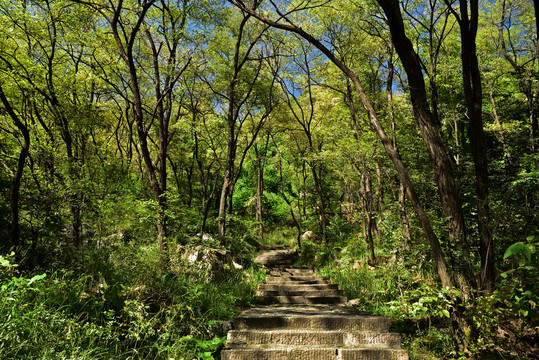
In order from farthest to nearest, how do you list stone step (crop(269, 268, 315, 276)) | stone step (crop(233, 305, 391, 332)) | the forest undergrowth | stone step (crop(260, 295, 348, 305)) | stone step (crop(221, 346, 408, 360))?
stone step (crop(269, 268, 315, 276))
stone step (crop(260, 295, 348, 305))
stone step (crop(233, 305, 391, 332))
stone step (crop(221, 346, 408, 360))
the forest undergrowth

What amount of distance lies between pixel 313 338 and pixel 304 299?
297 centimetres

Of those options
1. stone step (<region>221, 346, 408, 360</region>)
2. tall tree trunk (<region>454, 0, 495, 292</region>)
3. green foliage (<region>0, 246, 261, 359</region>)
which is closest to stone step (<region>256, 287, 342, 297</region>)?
green foliage (<region>0, 246, 261, 359</region>)

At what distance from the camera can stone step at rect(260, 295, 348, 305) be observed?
659cm

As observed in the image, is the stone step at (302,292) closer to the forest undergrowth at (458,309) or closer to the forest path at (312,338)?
the forest undergrowth at (458,309)

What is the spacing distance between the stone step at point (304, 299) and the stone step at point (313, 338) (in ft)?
9.18

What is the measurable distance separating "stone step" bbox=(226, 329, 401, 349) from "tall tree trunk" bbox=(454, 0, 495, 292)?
143 cm

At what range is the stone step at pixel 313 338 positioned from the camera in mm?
3752

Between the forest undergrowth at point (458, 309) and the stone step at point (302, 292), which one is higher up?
the forest undergrowth at point (458, 309)

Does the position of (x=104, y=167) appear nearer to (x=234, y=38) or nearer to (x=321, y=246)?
(x=234, y=38)

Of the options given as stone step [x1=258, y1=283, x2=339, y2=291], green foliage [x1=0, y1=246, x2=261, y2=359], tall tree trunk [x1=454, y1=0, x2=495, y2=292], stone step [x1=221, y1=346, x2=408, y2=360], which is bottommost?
stone step [x1=258, y1=283, x2=339, y2=291]

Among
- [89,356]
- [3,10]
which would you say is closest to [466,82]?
[89,356]

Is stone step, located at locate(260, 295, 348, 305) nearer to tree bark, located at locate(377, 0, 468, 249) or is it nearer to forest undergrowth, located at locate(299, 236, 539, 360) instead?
forest undergrowth, located at locate(299, 236, 539, 360)

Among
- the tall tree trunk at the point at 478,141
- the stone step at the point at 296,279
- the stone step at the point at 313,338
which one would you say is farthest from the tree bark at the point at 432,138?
the stone step at the point at 296,279

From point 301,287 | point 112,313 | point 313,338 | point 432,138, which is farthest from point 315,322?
point 301,287
